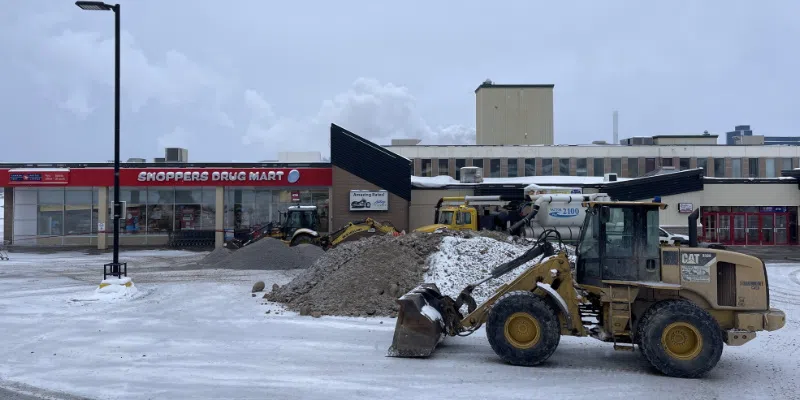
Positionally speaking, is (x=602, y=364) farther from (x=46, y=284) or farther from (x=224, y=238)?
(x=224, y=238)

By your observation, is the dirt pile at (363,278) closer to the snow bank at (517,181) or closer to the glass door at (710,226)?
the snow bank at (517,181)

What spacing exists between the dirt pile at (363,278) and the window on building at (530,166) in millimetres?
33549

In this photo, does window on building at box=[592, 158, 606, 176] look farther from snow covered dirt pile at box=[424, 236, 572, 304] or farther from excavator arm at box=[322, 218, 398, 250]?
snow covered dirt pile at box=[424, 236, 572, 304]

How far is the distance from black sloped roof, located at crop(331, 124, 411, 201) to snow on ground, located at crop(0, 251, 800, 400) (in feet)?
76.1

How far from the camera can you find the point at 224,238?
41312 mm

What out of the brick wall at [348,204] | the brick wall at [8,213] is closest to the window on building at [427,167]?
the brick wall at [348,204]

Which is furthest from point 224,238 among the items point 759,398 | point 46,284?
point 759,398

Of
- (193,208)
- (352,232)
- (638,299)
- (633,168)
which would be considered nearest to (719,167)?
(633,168)

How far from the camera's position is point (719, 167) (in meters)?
52.8

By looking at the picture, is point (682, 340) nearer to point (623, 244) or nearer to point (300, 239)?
point (623, 244)

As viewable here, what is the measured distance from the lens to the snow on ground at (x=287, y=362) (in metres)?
9.38

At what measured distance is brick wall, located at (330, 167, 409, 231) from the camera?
40.0 metres

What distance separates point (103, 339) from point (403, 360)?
588 cm

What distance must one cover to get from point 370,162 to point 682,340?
102 feet
